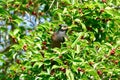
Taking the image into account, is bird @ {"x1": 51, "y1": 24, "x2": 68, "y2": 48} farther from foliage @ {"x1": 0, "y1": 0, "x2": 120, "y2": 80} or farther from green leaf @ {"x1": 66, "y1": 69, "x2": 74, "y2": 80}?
green leaf @ {"x1": 66, "y1": 69, "x2": 74, "y2": 80}

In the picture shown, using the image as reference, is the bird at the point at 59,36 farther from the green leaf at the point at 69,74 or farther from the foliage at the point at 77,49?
the green leaf at the point at 69,74

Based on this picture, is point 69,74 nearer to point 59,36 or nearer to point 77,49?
point 77,49

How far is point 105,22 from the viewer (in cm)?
405

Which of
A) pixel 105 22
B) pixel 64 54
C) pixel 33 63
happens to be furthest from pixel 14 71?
pixel 105 22

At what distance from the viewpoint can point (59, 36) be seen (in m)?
3.90

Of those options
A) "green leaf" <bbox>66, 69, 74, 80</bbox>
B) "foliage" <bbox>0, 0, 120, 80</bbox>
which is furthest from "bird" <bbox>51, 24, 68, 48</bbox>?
"green leaf" <bbox>66, 69, 74, 80</bbox>

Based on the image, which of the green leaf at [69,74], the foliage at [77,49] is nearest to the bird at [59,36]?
the foliage at [77,49]

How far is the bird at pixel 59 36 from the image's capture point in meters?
3.91

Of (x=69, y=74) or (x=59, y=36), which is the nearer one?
(x=69, y=74)

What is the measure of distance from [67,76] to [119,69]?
636 millimetres

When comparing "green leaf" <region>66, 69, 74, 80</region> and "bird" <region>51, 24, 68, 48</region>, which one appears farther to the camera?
"bird" <region>51, 24, 68, 48</region>

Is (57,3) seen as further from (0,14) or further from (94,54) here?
(94,54)

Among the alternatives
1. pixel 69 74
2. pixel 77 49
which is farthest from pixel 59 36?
pixel 69 74

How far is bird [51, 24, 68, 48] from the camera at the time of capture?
391 cm
